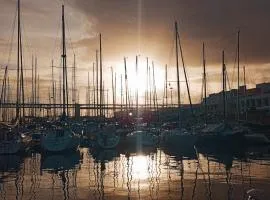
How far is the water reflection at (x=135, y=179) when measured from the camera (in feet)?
81.4

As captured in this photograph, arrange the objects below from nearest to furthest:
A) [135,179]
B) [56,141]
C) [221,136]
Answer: [135,179] → [56,141] → [221,136]

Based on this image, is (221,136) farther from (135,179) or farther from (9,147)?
(135,179)

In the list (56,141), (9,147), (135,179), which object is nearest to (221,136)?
(56,141)

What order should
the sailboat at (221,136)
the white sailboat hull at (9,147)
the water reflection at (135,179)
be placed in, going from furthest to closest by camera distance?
the sailboat at (221,136), the white sailboat hull at (9,147), the water reflection at (135,179)

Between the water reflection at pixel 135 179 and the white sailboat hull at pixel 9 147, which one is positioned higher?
the white sailboat hull at pixel 9 147

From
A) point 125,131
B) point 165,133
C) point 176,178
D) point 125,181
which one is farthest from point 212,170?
point 125,131

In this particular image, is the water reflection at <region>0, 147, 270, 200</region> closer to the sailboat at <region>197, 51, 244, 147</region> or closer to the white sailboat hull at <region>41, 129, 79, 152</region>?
the white sailboat hull at <region>41, 129, 79, 152</region>

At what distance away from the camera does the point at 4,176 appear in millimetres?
34312

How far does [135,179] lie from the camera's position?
1222 inches

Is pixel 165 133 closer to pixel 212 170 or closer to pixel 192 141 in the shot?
pixel 192 141

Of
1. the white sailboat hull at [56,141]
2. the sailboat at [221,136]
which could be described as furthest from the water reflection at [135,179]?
the sailboat at [221,136]

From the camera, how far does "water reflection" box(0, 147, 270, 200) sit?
24812mm

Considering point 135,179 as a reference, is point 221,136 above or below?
above

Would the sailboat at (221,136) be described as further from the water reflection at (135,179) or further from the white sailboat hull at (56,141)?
the white sailboat hull at (56,141)
